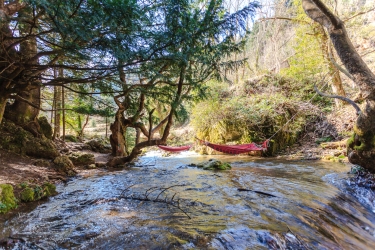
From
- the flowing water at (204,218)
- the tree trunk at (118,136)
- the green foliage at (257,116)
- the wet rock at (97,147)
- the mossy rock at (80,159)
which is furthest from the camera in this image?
the wet rock at (97,147)

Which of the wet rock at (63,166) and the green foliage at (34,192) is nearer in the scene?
the green foliage at (34,192)

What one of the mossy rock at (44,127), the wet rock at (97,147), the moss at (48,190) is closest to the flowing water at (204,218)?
the moss at (48,190)

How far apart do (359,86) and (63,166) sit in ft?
17.3

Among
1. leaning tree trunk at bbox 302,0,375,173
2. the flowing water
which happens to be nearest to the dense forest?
leaning tree trunk at bbox 302,0,375,173

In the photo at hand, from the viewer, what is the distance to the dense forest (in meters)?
2.54

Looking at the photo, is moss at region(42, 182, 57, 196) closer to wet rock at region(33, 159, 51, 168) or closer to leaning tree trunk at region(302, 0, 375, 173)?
wet rock at region(33, 159, 51, 168)

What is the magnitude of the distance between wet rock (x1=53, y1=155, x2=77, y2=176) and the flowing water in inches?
36.1

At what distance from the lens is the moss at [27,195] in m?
2.48

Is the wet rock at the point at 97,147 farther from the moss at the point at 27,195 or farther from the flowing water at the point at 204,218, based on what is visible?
the moss at the point at 27,195

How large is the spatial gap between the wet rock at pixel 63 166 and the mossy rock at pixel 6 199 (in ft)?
6.24

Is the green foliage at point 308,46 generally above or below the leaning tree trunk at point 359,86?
above

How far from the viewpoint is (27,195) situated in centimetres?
251

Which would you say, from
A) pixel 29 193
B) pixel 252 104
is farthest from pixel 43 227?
pixel 252 104

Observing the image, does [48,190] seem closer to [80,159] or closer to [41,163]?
[41,163]
